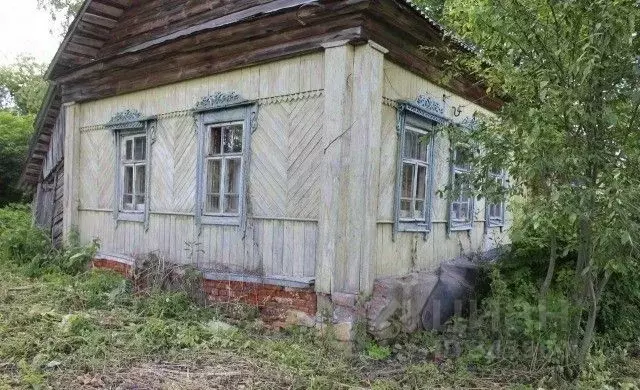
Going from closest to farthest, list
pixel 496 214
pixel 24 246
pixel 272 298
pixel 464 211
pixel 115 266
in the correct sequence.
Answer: pixel 272 298
pixel 115 266
pixel 464 211
pixel 24 246
pixel 496 214

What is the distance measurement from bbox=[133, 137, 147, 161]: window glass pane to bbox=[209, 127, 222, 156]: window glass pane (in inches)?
70.7

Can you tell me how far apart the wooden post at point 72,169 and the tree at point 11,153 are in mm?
9819

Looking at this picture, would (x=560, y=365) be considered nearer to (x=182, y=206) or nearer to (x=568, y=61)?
(x=568, y=61)

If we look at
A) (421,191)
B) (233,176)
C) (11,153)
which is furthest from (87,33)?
(11,153)

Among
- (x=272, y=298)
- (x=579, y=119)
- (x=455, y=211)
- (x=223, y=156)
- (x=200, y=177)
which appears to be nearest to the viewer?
(x=579, y=119)

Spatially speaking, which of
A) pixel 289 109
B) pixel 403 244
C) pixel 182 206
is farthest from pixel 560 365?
pixel 182 206

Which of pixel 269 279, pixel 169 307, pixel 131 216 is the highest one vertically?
pixel 131 216

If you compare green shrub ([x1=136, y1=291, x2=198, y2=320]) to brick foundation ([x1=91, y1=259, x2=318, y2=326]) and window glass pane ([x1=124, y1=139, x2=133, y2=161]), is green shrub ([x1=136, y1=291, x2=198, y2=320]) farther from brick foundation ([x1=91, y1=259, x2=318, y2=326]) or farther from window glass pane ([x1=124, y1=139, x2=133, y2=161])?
window glass pane ([x1=124, y1=139, x2=133, y2=161])

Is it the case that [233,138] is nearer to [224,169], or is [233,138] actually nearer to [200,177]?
[224,169]

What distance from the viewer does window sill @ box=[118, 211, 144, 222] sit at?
8.59 meters

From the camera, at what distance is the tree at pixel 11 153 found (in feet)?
60.4

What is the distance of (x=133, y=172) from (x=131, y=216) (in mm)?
763

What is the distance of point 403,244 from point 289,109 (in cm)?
230

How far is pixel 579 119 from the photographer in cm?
466
